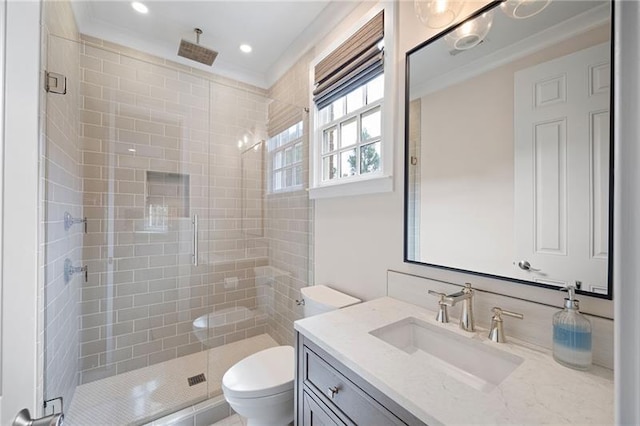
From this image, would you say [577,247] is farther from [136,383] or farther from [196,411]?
[136,383]

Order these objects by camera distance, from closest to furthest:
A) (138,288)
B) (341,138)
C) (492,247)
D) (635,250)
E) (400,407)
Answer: (635,250) < (400,407) < (492,247) < (341,138) < (138,288)

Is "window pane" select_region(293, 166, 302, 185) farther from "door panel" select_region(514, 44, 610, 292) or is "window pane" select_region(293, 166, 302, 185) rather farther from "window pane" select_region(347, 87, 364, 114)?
"door panel" select_region(514, 44, 610, 292)

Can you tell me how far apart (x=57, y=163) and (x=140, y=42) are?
4.54ft

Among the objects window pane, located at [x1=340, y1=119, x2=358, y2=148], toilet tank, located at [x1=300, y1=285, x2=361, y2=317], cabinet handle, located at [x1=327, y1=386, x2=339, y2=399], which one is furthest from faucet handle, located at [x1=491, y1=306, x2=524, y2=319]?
window pane, located at [x1=340, y1=119, x2=358, y2=148]

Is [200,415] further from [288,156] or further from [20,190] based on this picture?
[288,156]

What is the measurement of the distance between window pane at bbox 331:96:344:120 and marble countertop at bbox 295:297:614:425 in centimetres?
145

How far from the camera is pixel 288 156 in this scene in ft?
7.73

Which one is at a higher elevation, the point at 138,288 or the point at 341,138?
the point at 341,138

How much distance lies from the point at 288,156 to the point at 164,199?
1150 mm

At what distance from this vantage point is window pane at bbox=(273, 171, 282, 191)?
242 centimetres

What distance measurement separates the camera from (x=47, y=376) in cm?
128

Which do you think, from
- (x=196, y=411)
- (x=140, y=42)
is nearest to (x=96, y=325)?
(x=196, y=411)

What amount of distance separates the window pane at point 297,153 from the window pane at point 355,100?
A: 0.62 metres

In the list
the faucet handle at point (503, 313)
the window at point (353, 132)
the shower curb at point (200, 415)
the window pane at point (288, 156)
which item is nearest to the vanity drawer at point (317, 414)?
the faucet handle at point (503, 313)
